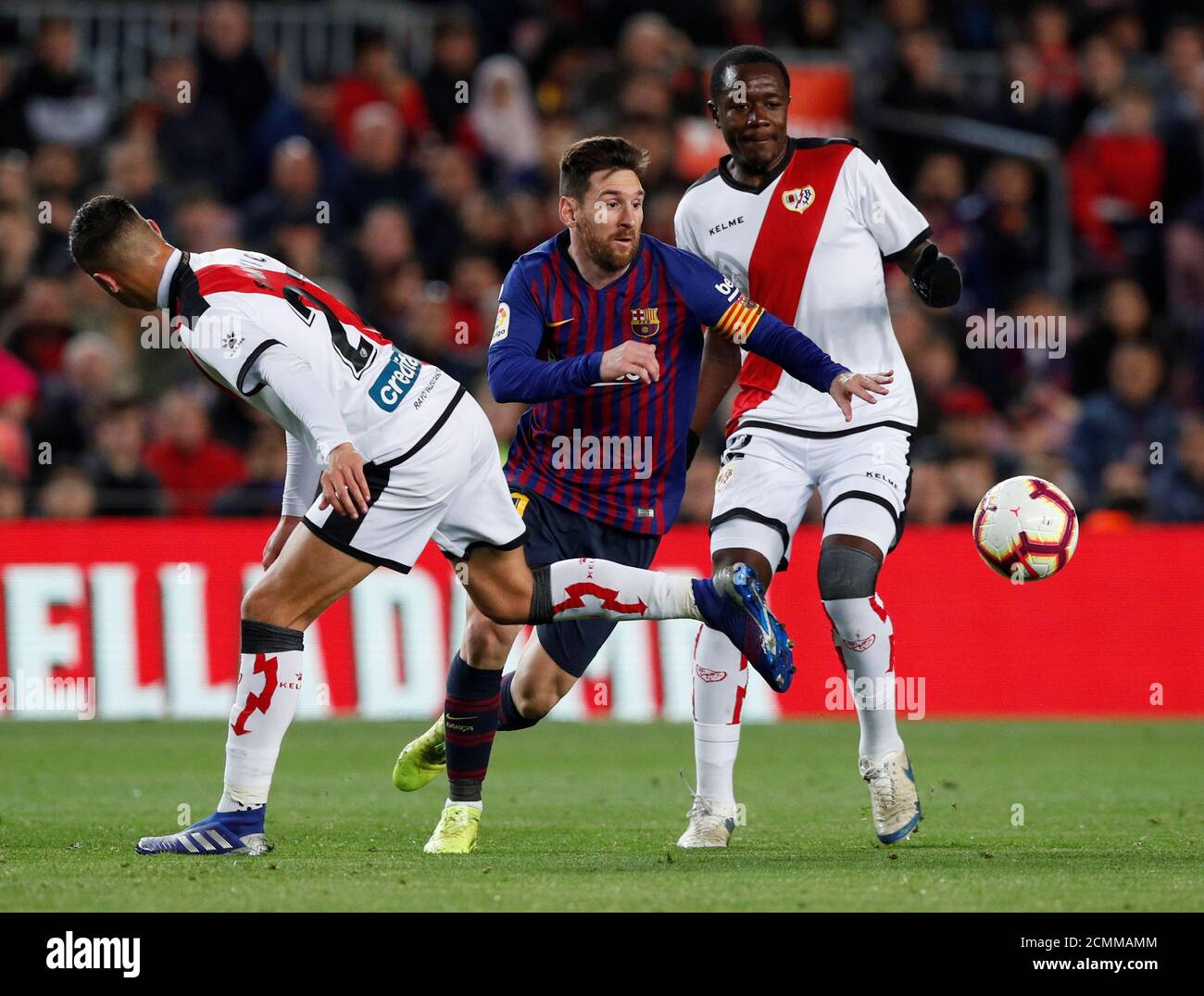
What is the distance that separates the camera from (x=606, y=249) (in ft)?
23.3

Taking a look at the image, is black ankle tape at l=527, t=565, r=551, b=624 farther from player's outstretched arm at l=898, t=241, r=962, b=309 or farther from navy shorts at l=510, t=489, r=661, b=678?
player's outstretched arm at l=898, t=241, r=962, b=309

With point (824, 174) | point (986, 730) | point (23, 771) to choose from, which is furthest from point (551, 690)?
point (986, 730)

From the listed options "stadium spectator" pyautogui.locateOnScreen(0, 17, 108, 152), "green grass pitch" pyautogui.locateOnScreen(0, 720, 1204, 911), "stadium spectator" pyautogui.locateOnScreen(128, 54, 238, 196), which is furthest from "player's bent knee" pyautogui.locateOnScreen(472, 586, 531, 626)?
"stadium spectator" pyautogui.locateOnScreen(0, 17, 108, 152)

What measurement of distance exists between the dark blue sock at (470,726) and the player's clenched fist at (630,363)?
1.27 m

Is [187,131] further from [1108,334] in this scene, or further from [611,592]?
[611,592]

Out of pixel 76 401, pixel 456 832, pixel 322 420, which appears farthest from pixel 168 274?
pixel 76 401

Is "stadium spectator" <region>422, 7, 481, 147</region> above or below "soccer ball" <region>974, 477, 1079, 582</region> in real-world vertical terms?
above

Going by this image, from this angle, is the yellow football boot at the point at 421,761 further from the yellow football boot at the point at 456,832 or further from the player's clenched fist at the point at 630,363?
the player's clenched fist at the point at 630,363

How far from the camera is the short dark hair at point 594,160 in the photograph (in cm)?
704

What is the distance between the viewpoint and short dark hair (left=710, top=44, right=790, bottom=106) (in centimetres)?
721

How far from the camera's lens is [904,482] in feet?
24.2

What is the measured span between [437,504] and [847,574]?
1.47 meters

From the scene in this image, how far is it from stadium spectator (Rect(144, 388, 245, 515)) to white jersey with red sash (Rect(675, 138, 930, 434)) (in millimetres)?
6629

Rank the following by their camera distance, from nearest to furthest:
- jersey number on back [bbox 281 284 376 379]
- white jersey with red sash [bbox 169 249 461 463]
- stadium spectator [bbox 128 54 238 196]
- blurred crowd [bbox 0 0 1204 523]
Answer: white jersey with red sash [bbox 169 249 461 463] < jersey number on back [bbox 281 284 376 379] < blurred crowd [bbox 0 0 1204 523] < stadium spectator [bbox 128 54 238 196]
